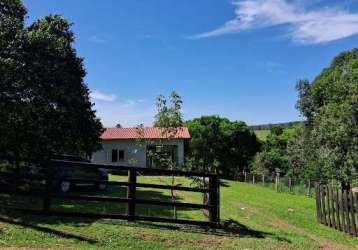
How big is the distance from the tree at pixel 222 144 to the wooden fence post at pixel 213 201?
34121mm

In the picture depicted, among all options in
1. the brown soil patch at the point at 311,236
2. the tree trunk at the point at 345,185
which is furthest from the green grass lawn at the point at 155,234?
the tree trunk at the point at 345,185

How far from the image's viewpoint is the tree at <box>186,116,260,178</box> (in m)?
48.1

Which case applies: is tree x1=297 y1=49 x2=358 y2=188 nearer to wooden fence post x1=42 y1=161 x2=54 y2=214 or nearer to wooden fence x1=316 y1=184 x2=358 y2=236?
wooden fence x1=316 y1=184 x2=358 y2=236

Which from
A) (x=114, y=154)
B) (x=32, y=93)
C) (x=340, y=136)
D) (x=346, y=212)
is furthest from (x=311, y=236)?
(x=114, y=154)

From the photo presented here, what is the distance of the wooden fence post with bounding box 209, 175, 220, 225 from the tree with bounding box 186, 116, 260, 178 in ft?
112

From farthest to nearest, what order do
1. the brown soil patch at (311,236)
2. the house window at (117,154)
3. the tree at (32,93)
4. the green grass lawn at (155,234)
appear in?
1. the house window at (117,154)
2. the tree at (32,93)
3. the brown soil patch at (311,236)
4. the green grass lawn at (155,234)

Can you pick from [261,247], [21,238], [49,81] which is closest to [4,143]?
[49,81]

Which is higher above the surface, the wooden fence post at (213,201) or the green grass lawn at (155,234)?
the wooden fence post at (213,201)

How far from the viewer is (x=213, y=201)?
1172 cm

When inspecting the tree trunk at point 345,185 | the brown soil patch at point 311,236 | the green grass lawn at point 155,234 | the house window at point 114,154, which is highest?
the house window at point 114,154

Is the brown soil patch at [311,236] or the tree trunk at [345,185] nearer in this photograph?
the brown soil patch at [311,236]

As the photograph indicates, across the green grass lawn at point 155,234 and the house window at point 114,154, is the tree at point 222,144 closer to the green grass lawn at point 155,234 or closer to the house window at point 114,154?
the house window at point 114,154

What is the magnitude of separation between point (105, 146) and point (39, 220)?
37.2 meters

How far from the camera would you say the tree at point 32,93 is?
14602 mm
